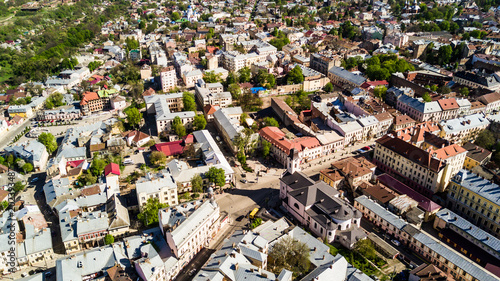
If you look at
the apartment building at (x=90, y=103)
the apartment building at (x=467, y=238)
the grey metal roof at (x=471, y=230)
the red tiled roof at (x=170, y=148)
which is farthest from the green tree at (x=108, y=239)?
the apartment building at (x=90, y=103)

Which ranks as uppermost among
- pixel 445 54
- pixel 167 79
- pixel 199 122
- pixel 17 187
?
pixel 445 54

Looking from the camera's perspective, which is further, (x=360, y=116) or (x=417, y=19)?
(x=417, y=19)

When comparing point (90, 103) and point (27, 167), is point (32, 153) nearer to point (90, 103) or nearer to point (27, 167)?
point (27, 167)

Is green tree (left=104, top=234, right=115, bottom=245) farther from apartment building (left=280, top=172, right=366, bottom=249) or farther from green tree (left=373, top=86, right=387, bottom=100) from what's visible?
green tree (left=373, top=86, right=387, bottom=100)

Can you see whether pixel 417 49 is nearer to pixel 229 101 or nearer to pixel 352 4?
pixel 229 101

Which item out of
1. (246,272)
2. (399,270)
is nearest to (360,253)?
(399,270)

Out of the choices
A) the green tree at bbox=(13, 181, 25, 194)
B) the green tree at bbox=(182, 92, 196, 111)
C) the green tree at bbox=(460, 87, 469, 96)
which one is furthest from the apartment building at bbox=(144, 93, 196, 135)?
the green tree at bbox=(460, 87, 469, 96)

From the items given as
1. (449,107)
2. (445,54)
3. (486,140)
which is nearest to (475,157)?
(486,140)
